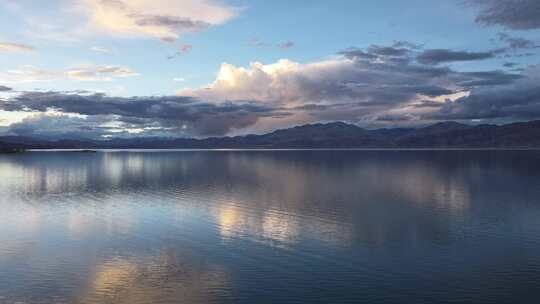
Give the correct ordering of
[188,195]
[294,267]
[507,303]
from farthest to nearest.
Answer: [188,195] < [294,267] < [507,303]

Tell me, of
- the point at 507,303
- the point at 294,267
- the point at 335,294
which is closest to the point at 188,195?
the point at 294,267

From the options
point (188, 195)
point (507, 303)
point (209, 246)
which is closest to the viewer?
point (507, 303)

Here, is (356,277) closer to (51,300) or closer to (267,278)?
(267,278)

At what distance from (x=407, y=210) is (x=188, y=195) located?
1797 inches

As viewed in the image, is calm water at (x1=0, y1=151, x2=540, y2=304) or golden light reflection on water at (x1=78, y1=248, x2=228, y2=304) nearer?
golden light reflection on water at (x1=78, y1=248, x2=228, y2=304)

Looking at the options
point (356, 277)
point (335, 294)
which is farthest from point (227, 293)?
point (356, 277)

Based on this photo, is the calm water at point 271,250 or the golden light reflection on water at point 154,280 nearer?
the golden light reflection on water at point 154,280

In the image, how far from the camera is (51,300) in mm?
33125

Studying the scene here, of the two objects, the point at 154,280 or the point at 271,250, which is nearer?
the point at 154,280

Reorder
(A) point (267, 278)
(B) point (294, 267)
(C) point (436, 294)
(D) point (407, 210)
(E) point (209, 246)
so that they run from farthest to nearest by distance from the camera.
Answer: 1. (D) point (407, 210)
2. (E) point (209, 246)
3. (B) point (294, 267)
4. (A) point (267, 278)
5. (C) point (436, 294)

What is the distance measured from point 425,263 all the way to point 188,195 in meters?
61.8

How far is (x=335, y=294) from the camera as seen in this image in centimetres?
3453

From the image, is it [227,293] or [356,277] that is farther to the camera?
[356,277]

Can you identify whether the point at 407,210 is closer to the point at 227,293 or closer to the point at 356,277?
the point at 356,277
